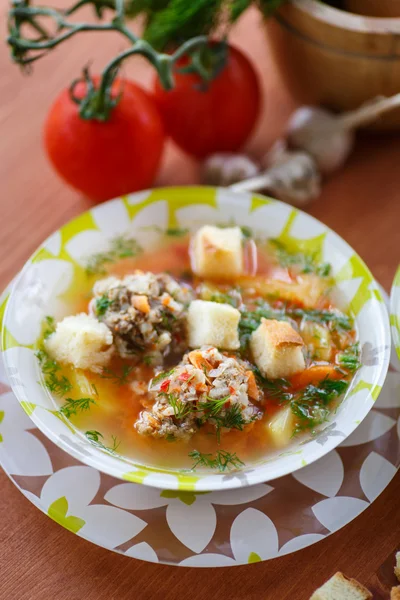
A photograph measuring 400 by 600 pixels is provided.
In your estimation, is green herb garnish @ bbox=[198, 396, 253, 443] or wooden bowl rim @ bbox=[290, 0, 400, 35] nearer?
green herb garnish @ bbox=[198, 396, 253, 443]

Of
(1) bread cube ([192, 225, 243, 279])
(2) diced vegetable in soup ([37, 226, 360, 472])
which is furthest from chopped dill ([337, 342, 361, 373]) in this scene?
(1) bread cube ([192, 225, 243, 279])

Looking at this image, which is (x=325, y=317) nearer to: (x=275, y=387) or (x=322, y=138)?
(x=275, y=387)

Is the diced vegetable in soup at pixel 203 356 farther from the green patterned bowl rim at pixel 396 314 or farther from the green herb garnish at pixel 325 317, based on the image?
the green patterned bowl rim at pixel 396 314

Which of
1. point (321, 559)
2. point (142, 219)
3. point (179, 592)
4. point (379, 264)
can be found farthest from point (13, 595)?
point (379, 264)

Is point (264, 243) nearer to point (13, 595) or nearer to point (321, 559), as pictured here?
point (321, 559)

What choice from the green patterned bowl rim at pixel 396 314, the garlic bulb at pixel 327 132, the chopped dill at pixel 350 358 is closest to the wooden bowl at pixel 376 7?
the garlic bulb at pixel 327 132

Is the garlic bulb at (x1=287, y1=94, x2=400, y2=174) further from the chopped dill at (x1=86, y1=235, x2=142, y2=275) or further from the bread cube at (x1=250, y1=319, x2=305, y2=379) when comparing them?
the bread cube at (x1=250, y1=319, x2=305, y2=379)
